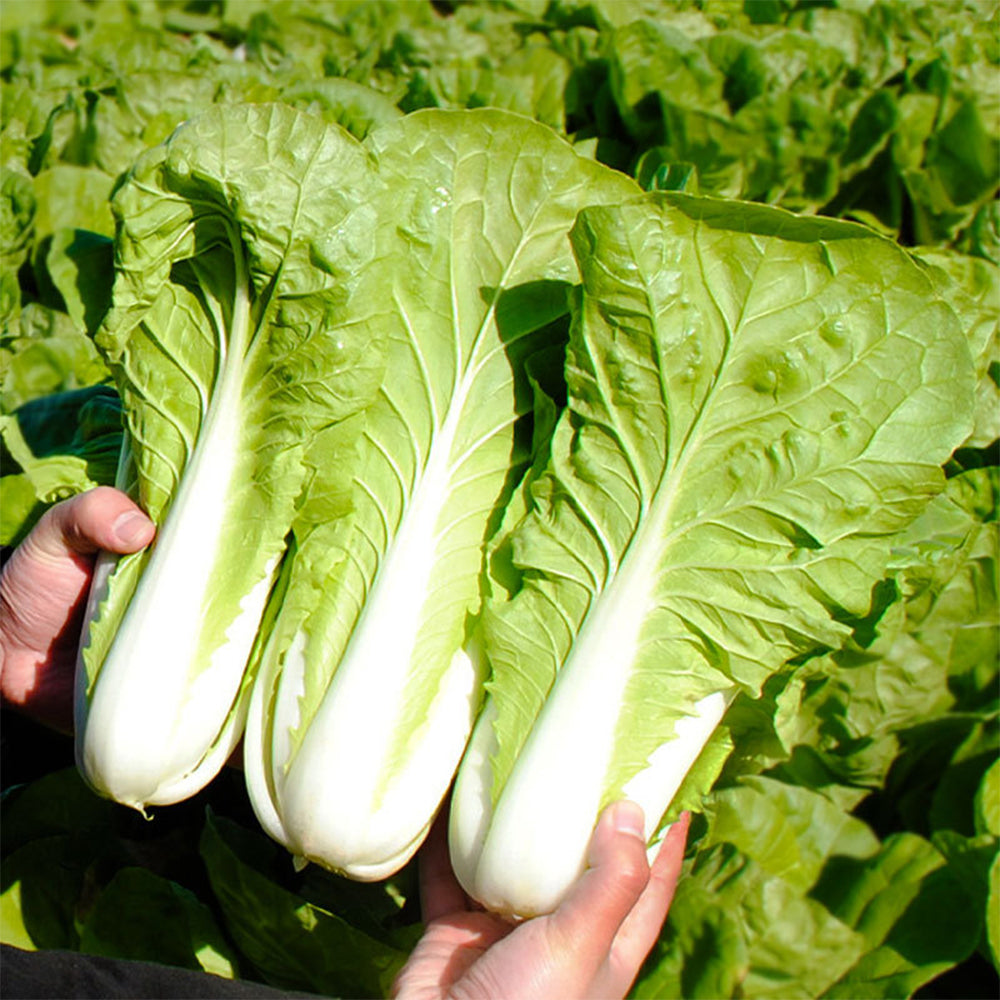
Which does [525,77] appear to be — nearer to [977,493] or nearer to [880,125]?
[880,125]

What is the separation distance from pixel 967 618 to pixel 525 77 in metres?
2.10

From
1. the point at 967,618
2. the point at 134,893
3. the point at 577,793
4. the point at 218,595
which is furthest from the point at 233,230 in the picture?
the point at 967,618

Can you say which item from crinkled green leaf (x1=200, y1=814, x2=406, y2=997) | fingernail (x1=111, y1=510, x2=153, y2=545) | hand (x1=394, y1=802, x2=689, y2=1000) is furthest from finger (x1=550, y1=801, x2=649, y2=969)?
fingernail (x1=111, y1=510, x2=153, y2=545)

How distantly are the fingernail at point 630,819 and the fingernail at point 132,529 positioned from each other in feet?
3.02

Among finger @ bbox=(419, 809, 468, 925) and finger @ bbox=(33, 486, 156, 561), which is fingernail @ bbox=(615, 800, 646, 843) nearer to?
finger @ bbox=(419, 809, 468, 925)

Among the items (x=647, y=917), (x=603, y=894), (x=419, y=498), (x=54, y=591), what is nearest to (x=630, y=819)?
(x=603, y=894)

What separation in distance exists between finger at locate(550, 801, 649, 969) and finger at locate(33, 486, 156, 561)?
924 millimetres

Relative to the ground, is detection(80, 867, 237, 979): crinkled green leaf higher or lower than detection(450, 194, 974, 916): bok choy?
lower

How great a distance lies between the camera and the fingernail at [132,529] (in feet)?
6.03

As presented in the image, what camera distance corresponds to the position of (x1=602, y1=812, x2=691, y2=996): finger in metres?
1.83

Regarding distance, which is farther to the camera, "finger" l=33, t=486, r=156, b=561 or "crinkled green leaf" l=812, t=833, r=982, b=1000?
"crinkled green leaf" l=812, t=833, r=982, b=1000

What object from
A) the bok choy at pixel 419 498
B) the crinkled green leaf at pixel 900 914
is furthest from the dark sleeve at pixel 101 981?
the crinkled green leaf at pixel 900 914

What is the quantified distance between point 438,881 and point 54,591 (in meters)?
0.99

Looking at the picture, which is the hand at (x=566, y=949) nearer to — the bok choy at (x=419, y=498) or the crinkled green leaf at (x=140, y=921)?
the bok choy at (x=419, y=498)
